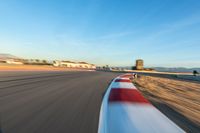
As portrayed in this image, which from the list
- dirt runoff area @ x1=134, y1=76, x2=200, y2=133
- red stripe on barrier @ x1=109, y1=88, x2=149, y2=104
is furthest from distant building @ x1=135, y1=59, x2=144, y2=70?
red stripe on barrier @ x1=109, y1=88, x2=149, y2=104

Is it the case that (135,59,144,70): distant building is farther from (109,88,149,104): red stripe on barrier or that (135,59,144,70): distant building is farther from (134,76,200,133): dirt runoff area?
(109,88,149,104): red stripe on barrier

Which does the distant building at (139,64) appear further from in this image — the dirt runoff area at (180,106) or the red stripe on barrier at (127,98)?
the red stripe on barrier at (127,98)

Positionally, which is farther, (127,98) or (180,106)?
(127,98)

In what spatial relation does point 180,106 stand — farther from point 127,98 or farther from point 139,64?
point 139,64

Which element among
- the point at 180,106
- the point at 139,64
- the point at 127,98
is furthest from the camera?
the point at 139,64

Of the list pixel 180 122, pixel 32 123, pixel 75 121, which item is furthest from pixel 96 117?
pixel 180 122

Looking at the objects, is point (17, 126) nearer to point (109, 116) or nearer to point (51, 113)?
point (51, 113)

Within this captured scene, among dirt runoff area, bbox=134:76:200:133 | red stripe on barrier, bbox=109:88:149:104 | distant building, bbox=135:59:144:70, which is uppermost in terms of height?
distant building, bbox=135:59:144:70

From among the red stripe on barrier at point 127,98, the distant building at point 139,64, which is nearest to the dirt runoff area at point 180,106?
→ the red stripe on barrier at point 127,98

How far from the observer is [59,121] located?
368cm

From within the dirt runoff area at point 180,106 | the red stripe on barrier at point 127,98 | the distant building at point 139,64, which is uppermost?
the distant building at point 139,64

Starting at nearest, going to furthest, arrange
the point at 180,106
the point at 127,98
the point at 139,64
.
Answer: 1. the point at 180,106
2. the point at 127,98
3. the point at 139,64

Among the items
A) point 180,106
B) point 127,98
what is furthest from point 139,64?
point 127,98

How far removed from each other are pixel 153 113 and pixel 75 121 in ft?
7.56
